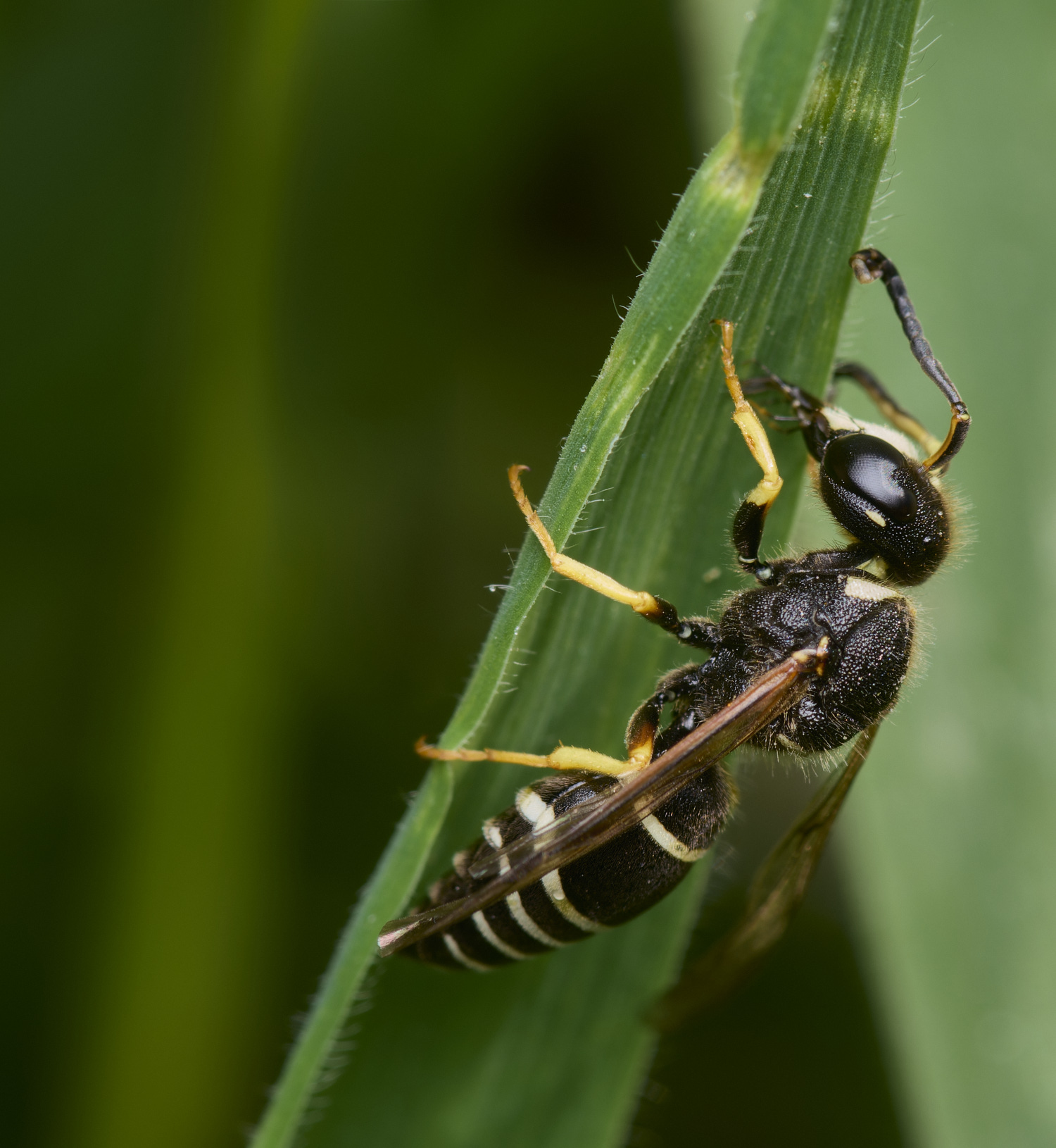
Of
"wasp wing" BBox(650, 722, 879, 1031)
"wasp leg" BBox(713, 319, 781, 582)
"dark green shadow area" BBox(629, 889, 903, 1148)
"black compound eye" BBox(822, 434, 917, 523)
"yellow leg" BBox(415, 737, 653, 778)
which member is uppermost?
"wasp leg" BBox(713, 319, 781, 582)

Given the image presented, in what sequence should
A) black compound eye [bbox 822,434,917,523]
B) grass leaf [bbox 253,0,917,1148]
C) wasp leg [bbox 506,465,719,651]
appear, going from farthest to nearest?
black compound eye [bbox 822,434,917,523], wasp leg [bbox 506,465,719,651], grass leaf [bbox 253,0,917,1148]

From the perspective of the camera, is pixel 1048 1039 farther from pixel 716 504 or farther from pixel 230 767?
pixel 230 767

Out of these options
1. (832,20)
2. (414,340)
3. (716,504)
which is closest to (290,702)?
(414,340)

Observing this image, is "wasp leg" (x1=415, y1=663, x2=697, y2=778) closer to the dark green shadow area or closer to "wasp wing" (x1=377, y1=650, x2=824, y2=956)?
"wasp wing" (x1=377, y1=650, x2=824, y2=956)

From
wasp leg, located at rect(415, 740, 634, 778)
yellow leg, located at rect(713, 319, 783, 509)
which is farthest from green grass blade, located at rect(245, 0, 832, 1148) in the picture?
yellow leg, located at rect(713, 319, 783, 509)

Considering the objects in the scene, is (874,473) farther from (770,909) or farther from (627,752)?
(770,909)

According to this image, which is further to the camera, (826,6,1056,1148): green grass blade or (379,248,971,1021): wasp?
(826,6,1056,1148): green grass blade
